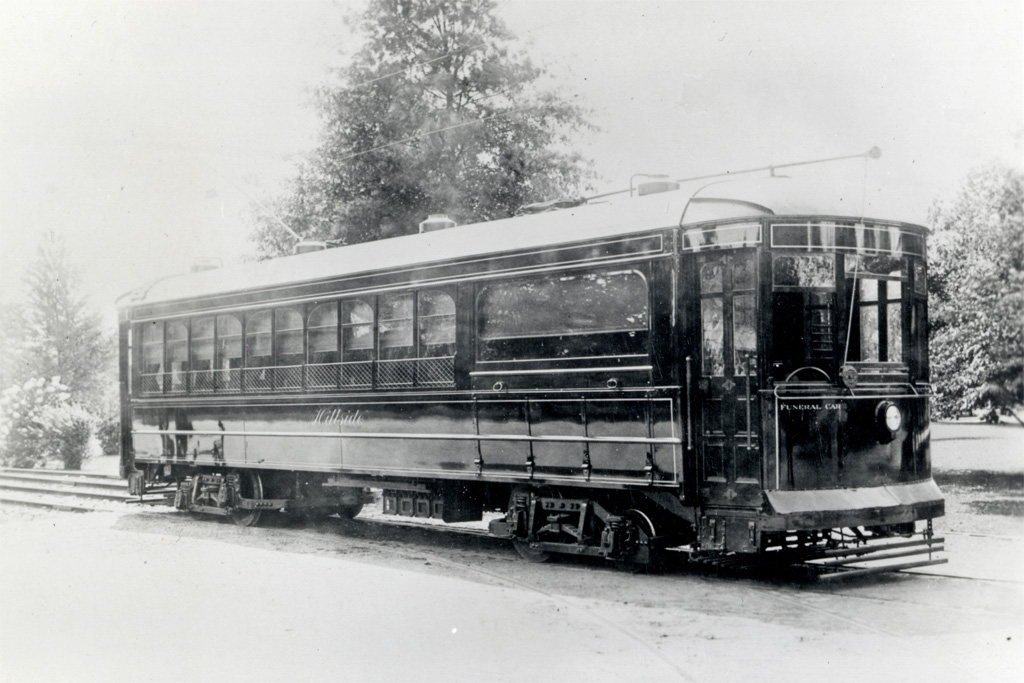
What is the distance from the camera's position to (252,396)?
1337cm

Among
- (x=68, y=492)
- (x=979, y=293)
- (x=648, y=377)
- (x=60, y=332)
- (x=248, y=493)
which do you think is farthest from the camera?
(x=60, y=332)

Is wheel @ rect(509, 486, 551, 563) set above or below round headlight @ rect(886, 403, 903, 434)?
below

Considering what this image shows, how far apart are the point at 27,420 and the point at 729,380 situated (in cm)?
1746

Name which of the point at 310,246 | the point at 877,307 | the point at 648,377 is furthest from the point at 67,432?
the point at 877,307

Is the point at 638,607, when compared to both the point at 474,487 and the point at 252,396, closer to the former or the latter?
the point at 474,487

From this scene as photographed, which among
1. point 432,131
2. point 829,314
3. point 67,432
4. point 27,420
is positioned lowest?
point 67,432

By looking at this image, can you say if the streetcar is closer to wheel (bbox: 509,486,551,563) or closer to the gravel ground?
wheel (bbox: 509,486,551,563)

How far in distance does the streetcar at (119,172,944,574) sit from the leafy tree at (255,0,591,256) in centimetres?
786

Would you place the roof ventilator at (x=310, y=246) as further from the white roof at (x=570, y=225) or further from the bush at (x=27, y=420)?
the bush at (x=27, y=420)

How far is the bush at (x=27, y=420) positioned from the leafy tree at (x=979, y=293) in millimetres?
16628

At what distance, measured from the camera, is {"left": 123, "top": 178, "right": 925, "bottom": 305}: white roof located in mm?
8906

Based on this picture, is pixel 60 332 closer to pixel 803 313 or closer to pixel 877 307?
pixel 803 313

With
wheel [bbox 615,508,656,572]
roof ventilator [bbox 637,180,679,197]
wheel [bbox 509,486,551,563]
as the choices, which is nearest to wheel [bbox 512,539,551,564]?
wheel [bbox 509,486,551,563]

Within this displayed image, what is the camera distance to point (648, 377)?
9.08 metres
